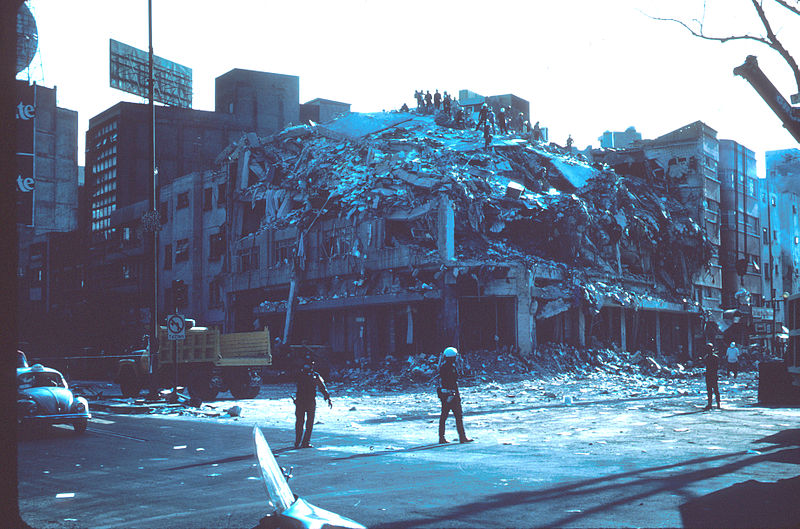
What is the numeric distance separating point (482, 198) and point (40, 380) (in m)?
31.1

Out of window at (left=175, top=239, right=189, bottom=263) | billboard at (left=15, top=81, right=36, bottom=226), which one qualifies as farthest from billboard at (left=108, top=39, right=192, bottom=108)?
billboard at (left=15, top=81, right=36, bottom=226)

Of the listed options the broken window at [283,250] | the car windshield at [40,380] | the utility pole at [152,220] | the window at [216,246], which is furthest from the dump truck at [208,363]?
the window at [216,246]

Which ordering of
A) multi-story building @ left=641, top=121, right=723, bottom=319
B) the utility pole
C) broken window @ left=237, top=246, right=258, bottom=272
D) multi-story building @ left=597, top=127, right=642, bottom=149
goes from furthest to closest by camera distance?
multi-story building @ left=597, top=127, right=642, bottom=149
multi-story building @ left=641, top=121, right=723, bottom=319
broken window @ left=237, top=246, right=258, bottom=272
the utility pole

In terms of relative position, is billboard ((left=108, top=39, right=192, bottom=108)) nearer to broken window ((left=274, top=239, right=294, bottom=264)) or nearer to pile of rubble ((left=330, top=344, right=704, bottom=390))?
broken window ((left=274, top=239, right=294, bottom=264))

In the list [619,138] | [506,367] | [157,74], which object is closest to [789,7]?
[506,367]

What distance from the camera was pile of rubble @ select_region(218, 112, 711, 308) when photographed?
1731 inches

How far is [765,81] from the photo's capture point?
10.6 meters

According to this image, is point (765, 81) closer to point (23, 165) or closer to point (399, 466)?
point (399, 466)

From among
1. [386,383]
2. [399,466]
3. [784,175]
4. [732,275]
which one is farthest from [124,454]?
[784,175]

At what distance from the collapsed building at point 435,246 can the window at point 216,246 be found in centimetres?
20

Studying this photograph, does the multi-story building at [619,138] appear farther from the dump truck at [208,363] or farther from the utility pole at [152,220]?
the utility pole at [152,220]

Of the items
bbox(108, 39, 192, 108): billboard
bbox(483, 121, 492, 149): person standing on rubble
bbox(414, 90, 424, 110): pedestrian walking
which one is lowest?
bbox(483, 121, 492, 149): person standing on rubble

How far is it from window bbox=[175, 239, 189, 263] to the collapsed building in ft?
4.16

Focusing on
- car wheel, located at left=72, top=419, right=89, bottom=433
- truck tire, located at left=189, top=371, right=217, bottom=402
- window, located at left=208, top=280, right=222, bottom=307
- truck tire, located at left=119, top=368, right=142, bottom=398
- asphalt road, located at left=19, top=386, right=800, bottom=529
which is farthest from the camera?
window, located at left=208, top=280, right=222, bottom=307
